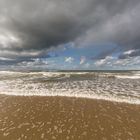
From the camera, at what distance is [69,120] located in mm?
9977

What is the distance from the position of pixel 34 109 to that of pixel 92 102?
5939 millimetres

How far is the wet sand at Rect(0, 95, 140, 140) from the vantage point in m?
7.95

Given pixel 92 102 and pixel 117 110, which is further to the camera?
pixel 92 102

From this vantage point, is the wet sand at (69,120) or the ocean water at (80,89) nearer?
the wet sand at (69,120)

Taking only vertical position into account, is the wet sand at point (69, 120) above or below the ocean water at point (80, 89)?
below

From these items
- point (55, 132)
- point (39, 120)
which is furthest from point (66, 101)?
point (55, 132)

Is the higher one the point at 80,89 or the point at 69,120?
the point at 80,89

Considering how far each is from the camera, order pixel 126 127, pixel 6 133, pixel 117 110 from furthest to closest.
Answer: pixel 117 110 → pixel 126 127 → pixel 6 133

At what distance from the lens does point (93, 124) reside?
929cm

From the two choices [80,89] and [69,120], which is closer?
[69,120]

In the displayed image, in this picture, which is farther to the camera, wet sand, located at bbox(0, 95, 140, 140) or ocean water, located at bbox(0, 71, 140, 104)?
ocean water, located at bbox(0, 71, 140, 104)

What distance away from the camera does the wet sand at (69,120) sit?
7945 millimetres

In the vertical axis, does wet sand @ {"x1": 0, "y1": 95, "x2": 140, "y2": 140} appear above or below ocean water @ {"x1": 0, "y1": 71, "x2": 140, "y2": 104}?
below

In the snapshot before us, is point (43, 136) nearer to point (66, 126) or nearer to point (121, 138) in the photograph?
point (66, 126)
